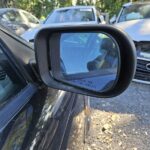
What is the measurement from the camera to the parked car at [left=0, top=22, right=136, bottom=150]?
1546mm

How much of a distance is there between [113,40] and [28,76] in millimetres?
433

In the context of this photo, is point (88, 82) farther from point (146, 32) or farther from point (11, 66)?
point (146, 32)

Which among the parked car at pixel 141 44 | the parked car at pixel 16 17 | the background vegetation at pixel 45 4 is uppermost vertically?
the parked car at pixel 141 44

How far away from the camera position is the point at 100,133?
5.18 metres

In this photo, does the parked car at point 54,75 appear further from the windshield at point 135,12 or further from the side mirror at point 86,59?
the windshield at point 135,12

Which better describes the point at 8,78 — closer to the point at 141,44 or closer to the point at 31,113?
the point at 31,113

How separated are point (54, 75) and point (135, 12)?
882 centimetres

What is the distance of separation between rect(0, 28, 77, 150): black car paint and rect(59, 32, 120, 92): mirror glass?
0.16 meters

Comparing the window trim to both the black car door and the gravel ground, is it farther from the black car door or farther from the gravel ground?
the gravel ground

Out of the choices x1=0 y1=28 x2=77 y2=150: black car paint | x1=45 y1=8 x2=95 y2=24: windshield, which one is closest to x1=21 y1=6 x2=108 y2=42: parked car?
x1=45 y1=8 x2=95 y2=24: windshield

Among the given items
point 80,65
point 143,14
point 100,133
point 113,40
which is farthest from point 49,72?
point 143,14

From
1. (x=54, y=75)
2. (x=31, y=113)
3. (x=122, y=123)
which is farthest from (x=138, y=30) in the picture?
(x=31, y=113)

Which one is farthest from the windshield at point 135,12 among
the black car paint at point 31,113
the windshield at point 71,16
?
the black car paint at point 31,113

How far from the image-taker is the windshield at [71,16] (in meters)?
11.0
